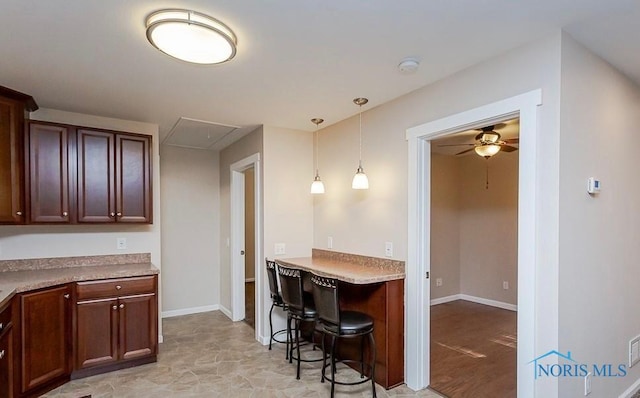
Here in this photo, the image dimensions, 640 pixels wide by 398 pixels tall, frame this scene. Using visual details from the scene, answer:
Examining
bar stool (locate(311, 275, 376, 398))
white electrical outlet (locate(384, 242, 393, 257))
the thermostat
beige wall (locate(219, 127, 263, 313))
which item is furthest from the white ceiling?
bar stool (locate(311, 275, 376, 398))

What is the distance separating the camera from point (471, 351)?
363 centimetres

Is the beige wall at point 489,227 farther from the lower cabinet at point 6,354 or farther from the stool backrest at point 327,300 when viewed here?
the lower cabinet at point 6,354

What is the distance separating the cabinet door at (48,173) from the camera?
3047 mm

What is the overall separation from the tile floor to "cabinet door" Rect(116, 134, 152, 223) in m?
1.44

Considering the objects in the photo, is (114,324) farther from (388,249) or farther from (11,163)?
(388,249)

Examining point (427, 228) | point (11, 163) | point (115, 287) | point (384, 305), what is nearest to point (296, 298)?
point (384, 305)

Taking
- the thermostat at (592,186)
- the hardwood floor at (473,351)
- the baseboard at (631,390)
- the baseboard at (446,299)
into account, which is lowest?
the baseboard at (446,299)

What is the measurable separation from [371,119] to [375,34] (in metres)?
1.39

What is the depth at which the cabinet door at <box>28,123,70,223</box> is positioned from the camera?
3.05 metres

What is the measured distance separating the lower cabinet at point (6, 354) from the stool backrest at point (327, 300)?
2.10 meters

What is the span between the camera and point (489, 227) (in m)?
5.47

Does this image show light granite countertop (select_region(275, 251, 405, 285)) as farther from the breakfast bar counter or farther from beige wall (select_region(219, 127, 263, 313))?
beige wall (select_region(219, 127, 263, 313))

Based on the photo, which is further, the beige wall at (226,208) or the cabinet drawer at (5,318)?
the beige wall at (226,208)

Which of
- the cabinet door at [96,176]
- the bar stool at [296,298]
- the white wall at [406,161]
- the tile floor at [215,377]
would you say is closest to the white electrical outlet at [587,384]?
the white wall at [406,161]
